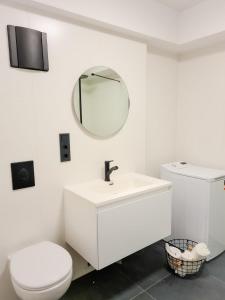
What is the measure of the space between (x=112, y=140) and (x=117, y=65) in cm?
69

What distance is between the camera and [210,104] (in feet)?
8.08

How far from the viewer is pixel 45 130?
5.65 feet

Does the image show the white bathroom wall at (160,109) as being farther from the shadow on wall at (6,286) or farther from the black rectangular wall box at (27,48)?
the shadow on wall at (6,286)

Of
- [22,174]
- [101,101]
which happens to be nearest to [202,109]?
[101,101]

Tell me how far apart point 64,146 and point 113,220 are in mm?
701

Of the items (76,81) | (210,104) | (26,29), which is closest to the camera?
(26,29)

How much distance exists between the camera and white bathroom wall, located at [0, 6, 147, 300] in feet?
5.14

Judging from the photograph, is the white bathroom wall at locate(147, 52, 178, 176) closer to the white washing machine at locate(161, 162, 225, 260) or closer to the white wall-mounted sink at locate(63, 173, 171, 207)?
the white washing machine at locate(161, 162, 225, 260)

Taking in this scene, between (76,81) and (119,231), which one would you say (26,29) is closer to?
(76,81)

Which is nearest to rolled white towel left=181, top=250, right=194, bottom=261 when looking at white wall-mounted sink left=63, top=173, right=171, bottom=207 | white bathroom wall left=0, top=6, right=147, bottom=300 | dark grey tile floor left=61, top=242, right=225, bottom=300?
dark grey tile floor left=61, top=242, right=225, bottom=300

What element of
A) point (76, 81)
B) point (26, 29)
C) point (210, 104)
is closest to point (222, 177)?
point (210, 104)

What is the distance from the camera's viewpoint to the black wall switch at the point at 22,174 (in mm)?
1607

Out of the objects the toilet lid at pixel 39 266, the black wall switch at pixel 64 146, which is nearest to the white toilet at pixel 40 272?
the toilet lid at pixel 39 266

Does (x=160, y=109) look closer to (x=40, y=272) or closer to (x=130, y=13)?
(x=130, y=13)
